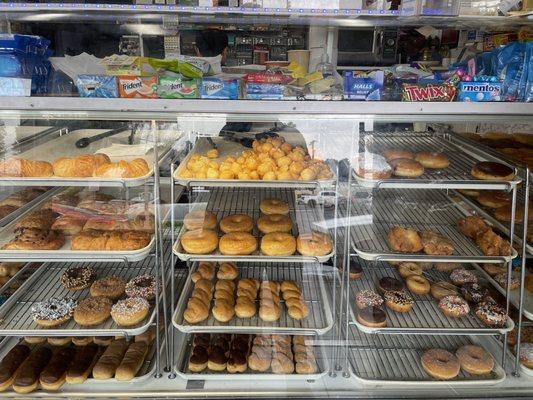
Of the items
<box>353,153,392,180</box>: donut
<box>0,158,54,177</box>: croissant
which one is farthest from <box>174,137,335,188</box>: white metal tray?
<box>0,158,54,177</box>: croissant

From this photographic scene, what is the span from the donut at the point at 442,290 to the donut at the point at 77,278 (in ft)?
6.84

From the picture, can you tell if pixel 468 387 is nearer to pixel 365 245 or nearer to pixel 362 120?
pixel 365 245

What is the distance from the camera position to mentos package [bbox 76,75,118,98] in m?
2.21

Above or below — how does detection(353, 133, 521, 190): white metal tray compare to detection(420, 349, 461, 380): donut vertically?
above

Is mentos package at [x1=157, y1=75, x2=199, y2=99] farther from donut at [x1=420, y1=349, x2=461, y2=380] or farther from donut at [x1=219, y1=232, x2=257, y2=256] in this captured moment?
donut at [x1=420, y1=349, x2=461, y2=380]

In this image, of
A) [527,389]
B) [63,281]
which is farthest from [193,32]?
[527,389]

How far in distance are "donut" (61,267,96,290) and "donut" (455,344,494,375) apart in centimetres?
220

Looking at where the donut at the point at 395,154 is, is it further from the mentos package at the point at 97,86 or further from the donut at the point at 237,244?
the mentos package at the point at 97,86

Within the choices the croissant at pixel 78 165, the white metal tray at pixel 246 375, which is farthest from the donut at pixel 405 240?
the croissant at pixel 78 165

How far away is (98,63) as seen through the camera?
2.40 meters

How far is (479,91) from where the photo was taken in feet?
7.37

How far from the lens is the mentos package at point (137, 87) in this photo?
2219mm

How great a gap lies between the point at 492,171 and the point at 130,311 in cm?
208

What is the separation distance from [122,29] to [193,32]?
379 millimetres
